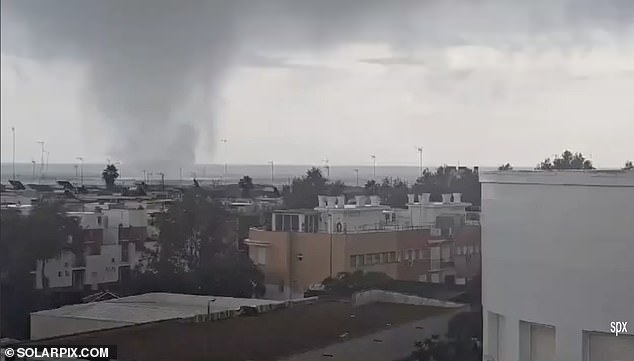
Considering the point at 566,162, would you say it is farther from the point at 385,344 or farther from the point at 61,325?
the point at 61,325

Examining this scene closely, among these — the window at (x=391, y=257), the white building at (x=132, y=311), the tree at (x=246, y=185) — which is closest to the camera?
the window at (x=391, y=257)

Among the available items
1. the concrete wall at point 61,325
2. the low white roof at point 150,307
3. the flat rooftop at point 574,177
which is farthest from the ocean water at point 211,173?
the concrete wall at point 61,325

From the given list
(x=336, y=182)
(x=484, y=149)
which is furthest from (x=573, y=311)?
(x=336, y=182)

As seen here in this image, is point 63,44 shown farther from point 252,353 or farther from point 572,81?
point 572,81

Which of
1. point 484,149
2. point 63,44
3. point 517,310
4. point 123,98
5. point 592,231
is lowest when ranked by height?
point 517,310

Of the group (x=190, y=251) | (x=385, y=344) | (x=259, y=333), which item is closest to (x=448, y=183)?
(x=385, y=344)

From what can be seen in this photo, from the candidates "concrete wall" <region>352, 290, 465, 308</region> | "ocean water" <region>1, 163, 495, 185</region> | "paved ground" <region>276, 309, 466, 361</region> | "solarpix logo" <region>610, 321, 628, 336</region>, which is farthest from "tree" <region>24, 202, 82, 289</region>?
"solarpix logo" <region>610, 321, 628, 336</region>

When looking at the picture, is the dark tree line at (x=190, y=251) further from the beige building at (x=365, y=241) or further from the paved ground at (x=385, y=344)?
the paved ground at (x=385, y=344)
